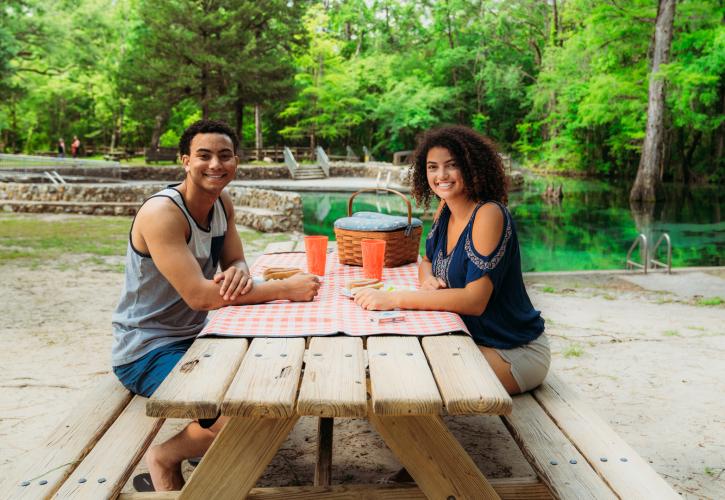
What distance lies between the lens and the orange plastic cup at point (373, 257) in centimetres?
270

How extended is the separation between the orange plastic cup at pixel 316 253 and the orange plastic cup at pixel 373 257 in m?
0.20

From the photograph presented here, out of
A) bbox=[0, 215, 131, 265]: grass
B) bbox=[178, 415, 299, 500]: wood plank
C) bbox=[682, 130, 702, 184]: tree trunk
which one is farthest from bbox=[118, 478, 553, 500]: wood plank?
bbox=[682, 130, 702, 184]: tree trunk

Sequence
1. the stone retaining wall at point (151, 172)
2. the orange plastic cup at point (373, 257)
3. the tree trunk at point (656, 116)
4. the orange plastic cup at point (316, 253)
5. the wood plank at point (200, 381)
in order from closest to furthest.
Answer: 1. the wood plank at point (200, 381)
2. the orange plastic cup at point (373, 257)
3. the orange plastic cup at point (316, 253)
4. the tree trunk at point (656, 116)
5. the stone retaining wall at point (151, 172)

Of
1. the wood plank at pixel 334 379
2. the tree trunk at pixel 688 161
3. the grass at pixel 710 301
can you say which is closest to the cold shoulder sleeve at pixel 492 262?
the wood plank at pixel 334 379

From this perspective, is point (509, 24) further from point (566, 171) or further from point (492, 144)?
point (492, 144)

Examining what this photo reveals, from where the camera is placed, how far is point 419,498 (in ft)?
6.60

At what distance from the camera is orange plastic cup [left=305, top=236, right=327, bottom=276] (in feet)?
9.21

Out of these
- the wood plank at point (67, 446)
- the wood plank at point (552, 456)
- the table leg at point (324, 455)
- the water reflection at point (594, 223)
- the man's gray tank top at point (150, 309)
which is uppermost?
the man's gray tank top at point (150, 309)

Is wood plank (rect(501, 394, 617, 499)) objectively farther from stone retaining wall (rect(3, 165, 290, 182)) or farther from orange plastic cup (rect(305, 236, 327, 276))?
stone retaining wall (rect(3, 165, 290, 182))

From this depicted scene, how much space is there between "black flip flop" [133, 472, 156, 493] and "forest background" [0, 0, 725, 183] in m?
14.8

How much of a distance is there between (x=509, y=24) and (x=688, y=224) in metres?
26.2

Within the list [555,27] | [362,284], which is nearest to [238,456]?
[362,284]

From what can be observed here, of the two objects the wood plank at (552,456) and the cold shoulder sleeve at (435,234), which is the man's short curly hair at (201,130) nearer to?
the cold shoulder sleeve at (435,234)

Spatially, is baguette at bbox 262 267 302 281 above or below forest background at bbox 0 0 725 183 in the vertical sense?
below
